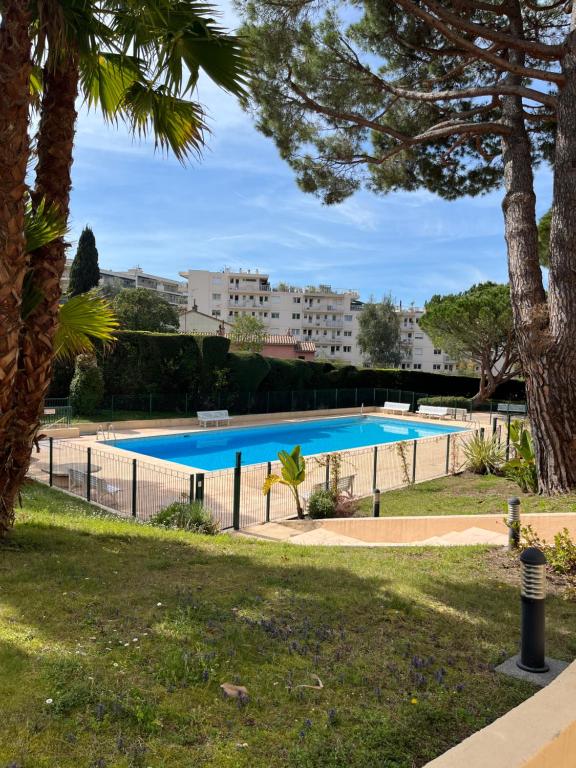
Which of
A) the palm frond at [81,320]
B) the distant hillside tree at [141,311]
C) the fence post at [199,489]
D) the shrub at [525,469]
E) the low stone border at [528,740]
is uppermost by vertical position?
the distant hillside tree at [141,311]

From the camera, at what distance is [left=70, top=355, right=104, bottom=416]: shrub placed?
72.4ft

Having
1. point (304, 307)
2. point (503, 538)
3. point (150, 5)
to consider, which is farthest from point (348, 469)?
point (304, 307)

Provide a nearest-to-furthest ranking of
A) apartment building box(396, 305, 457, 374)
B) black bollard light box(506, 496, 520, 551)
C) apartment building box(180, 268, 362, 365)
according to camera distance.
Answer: black bollard light box(506, 496, 520, 551), apartment building box(180, 268, 362, 365), apartment building box(396, 305, 457, 374)

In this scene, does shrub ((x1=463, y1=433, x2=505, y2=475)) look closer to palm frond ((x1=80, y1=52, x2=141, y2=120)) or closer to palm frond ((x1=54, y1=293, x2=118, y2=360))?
palm frond ((x1=54, y1=293, x2=118, y2=360))

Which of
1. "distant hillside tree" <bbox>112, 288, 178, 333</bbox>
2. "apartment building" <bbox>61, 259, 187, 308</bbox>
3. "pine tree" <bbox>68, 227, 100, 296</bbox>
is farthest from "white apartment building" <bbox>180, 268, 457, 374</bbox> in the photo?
"pine tree" <bbox>68, 227, 100, 296</bbox>

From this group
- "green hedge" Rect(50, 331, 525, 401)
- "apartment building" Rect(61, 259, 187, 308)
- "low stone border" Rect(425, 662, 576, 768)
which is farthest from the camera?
"apartment building" Rect(61, 259, 187, 308)

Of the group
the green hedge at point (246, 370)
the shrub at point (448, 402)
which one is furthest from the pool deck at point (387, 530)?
the shrub at point (448, 402)

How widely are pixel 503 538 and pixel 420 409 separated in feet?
76.4

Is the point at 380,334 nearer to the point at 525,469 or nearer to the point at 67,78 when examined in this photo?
the point at 525,469

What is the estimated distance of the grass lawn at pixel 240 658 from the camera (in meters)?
2.31

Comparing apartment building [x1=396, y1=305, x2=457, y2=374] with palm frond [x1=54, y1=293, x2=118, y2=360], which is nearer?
palm frond [x1=54, y1=293, x2=118, y2=360]

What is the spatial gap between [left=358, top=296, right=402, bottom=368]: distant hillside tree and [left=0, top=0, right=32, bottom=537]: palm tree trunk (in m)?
57.4

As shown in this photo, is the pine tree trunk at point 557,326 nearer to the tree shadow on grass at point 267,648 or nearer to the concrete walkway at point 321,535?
the concrete walkway at point 321,535

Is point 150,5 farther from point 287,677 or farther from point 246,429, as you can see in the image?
point 246,429
